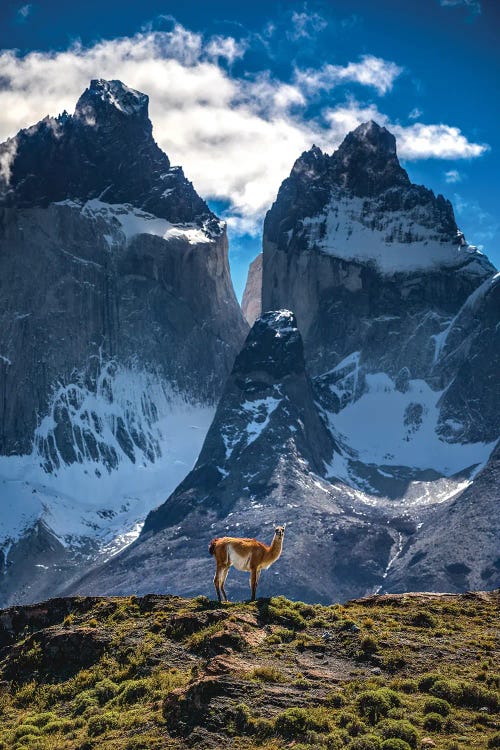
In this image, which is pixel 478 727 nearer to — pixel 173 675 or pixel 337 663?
pixel 337 663

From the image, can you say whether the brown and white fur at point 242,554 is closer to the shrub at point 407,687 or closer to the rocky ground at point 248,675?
the rocky ground at point 248,675

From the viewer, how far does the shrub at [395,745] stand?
29281 millimetres

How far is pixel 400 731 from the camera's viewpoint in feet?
99.2

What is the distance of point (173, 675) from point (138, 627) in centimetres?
539

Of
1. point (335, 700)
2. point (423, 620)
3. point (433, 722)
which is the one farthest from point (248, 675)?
point (423, 620)

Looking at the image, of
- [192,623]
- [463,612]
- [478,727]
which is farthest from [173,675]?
[463,612]

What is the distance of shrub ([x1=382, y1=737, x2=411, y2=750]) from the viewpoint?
1153 inches

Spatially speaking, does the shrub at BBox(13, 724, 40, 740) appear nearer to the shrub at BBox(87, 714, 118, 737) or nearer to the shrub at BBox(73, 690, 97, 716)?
the shrub at BBox(73, 690, 97, 716)

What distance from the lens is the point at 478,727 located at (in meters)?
31.1

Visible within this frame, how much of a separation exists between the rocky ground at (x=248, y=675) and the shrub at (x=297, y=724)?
4 centimetres

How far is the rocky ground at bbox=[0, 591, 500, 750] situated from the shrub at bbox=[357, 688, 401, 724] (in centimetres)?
5

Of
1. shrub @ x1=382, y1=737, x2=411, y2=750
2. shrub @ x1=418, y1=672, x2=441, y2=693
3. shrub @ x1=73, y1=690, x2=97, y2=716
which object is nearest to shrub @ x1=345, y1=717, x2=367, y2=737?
shrub @ x1=382, y1=737, x2=411, y2=750

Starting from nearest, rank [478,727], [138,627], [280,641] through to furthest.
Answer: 1. [478,727]
2. [280,641]
3. [138,627]

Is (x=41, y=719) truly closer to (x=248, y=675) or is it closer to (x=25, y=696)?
(x=25, y=696)
